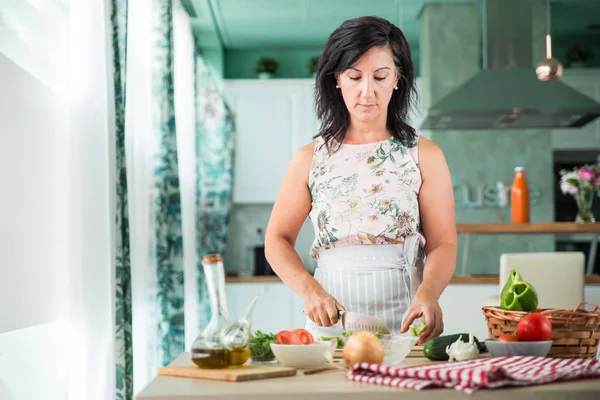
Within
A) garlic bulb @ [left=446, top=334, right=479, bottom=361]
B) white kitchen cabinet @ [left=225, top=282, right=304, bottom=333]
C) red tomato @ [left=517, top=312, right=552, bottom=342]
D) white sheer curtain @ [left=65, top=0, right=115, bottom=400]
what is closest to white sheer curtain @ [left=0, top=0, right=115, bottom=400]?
white sheer curtain @ [left=65, top=0, right=115, bottom=400]

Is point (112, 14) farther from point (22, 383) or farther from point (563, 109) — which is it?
point (563, 109)

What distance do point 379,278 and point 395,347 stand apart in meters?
0.53

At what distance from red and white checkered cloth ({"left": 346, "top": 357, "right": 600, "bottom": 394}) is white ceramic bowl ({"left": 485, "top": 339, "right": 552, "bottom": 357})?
0.23 feet

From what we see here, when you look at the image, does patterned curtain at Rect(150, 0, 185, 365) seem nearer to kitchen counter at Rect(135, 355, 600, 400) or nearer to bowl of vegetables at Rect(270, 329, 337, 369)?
bowl of vegetables at Rect(270, 329, 337, 369)

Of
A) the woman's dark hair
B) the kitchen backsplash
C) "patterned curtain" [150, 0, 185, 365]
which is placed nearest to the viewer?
the woman's dark hair

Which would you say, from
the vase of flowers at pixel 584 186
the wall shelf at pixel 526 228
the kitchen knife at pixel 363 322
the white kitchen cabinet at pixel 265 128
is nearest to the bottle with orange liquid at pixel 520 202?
the wall shelf at pixel 526 228

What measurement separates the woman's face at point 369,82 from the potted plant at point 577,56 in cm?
480

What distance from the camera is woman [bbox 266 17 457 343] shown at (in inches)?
69.9

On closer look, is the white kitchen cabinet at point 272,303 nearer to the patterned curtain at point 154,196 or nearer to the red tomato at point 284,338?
the patterned curtain at point 154,196

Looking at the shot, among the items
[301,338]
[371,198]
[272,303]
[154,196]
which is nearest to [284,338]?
[301,338]

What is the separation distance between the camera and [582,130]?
5910 mm

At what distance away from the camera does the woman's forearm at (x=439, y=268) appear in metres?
1.65

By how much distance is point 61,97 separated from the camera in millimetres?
2479

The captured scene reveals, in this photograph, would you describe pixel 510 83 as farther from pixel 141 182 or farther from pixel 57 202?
pixel 57 202
